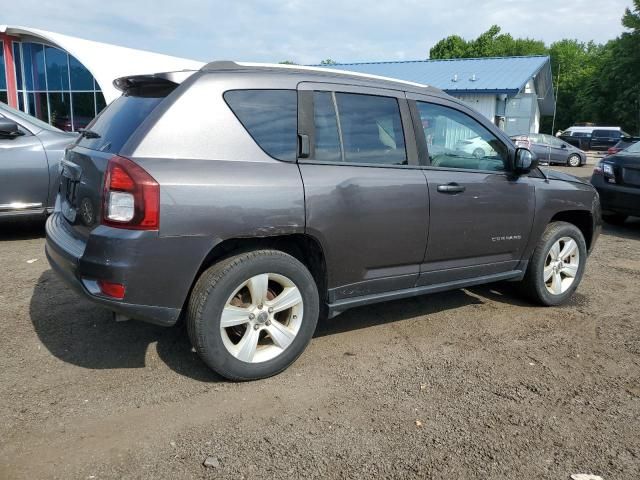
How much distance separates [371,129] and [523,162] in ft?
4.41

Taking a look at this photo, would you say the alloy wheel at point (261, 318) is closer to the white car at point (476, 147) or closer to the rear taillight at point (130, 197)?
the rear taillight at point (130, 197)

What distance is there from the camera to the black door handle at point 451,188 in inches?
152

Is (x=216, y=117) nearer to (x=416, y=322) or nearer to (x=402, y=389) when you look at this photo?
(x=402, y=389)

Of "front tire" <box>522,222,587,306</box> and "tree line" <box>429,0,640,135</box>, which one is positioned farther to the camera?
"tree line" <box>429,0,640,135</box>

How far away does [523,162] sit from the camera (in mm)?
4246

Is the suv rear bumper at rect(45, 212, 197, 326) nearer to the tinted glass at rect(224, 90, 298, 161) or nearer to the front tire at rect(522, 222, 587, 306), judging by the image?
the tinted glass at rect(224, 90, 298, 161)

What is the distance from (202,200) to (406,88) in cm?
181

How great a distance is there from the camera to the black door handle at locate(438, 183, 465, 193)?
3.85 meters

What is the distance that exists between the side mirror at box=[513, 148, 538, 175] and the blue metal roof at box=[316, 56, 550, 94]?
25.0m

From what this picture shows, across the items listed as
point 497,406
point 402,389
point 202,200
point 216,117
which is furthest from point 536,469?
point 216,117

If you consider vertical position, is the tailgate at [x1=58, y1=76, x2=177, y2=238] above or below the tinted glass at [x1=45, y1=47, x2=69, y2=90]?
below

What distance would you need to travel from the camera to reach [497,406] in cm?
314

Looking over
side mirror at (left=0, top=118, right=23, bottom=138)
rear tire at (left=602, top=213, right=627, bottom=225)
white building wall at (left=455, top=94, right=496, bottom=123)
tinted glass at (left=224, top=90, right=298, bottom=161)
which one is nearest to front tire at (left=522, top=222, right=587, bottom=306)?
tinted glass at (left=224, top=90, right=298, bottom=161)

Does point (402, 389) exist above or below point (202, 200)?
below
